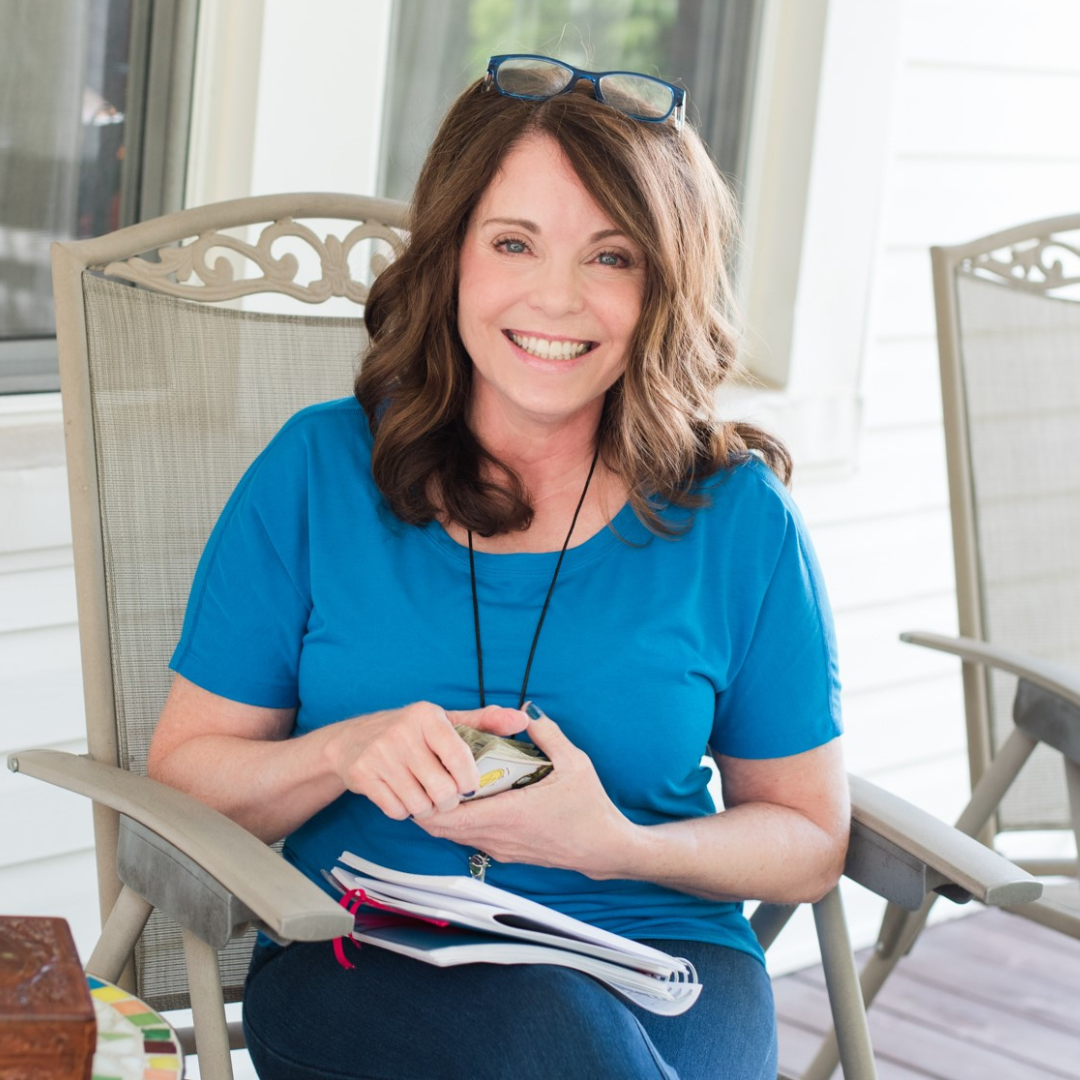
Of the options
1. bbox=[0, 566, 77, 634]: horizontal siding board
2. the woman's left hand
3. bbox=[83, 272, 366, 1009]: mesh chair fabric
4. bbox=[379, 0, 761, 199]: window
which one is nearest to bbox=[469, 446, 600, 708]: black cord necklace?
the woman's left hand

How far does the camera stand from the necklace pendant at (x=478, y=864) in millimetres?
1695

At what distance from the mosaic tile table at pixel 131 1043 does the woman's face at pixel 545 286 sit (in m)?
0.80

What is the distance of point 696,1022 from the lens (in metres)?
1.60

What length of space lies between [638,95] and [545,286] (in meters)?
0.25

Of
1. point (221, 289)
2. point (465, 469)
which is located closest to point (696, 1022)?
point (465, 469)

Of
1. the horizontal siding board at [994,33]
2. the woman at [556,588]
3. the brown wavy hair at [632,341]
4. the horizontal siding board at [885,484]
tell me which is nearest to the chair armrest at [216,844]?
the woman at [556,588]

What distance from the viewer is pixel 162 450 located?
193 centimetres

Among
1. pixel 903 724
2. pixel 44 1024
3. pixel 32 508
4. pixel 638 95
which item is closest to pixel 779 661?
pixel 638 95

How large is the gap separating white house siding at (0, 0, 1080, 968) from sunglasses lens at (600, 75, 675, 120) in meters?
1.44

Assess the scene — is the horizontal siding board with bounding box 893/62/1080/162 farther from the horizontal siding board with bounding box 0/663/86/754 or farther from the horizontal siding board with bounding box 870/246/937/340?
the horizontal siding board with bounding box 0/663/86/754

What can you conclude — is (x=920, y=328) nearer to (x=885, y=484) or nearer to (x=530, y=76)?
(x=885, y=484)

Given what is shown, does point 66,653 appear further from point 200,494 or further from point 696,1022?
point 696,1022

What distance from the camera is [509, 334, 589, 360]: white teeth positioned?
1753mm

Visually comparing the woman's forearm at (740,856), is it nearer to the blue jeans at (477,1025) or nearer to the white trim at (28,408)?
the blue jeans at (477,1025)
